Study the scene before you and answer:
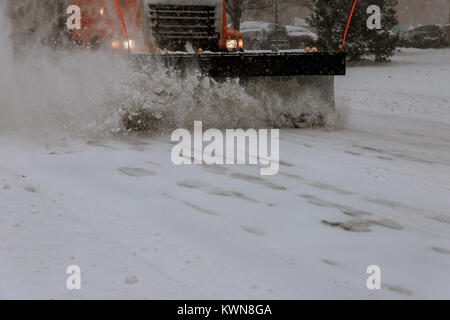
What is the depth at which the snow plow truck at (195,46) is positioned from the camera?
615 centimetres

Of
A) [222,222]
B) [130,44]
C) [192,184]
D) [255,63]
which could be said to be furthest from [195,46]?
[222,222]

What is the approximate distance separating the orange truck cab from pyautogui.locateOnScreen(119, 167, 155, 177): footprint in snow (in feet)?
8.69

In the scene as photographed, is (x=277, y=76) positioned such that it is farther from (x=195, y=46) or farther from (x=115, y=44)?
(x=115, y=44)

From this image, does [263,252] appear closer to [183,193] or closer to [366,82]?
[183,193]

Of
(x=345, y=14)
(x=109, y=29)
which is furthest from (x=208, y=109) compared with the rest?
(x=345, y=14)

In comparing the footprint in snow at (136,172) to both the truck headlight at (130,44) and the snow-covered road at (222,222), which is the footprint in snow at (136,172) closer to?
the snow-covered road at (222,222)

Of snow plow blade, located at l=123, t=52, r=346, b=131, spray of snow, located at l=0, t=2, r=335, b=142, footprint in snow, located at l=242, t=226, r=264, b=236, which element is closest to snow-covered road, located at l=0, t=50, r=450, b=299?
footprint in snow, located at l=242, t=226, r=264, b=236

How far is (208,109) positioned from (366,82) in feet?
30.1

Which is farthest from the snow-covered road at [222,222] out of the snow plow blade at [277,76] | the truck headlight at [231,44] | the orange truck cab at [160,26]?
the truck headlight at [231,44]

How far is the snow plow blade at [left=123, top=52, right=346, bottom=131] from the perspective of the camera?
6098 mm

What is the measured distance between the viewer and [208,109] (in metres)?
6.26

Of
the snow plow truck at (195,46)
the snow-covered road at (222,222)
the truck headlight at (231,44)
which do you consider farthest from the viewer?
the truck headlight at (231,44)

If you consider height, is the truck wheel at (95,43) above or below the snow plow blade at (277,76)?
above

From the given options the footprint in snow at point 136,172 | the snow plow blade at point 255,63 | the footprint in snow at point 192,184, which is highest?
the snow plow blade at point 255,63
